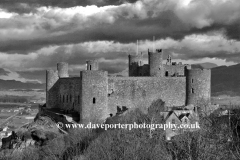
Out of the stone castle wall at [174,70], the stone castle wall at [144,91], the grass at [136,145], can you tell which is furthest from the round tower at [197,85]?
the grass at [136,145]

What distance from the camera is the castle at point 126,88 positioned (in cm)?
3925

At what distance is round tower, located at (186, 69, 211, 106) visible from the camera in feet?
151

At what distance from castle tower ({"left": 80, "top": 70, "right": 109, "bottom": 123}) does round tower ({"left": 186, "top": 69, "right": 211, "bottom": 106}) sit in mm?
11809

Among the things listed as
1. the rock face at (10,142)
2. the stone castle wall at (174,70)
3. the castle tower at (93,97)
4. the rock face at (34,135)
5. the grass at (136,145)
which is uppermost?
the stone castle wall at (174,70)

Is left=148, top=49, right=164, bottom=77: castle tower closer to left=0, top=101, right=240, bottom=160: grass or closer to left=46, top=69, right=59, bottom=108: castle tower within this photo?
left=0, top=101, right=240, bottom=160: grass

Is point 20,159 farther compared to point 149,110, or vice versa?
point 149,110

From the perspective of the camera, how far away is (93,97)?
39.2 metres

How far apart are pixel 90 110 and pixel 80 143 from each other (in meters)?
7.00

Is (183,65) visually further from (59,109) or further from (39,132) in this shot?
(39,132)

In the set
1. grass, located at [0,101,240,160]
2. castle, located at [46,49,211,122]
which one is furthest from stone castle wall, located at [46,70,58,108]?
grass, located at [0,101,240,160]

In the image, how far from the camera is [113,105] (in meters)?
41.7

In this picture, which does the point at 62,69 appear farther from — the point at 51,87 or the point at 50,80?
the point at 51,87

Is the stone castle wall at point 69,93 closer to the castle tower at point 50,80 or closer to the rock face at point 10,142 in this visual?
the castle tower at point 50,80

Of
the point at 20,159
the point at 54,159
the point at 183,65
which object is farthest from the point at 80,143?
the point at 183,65
